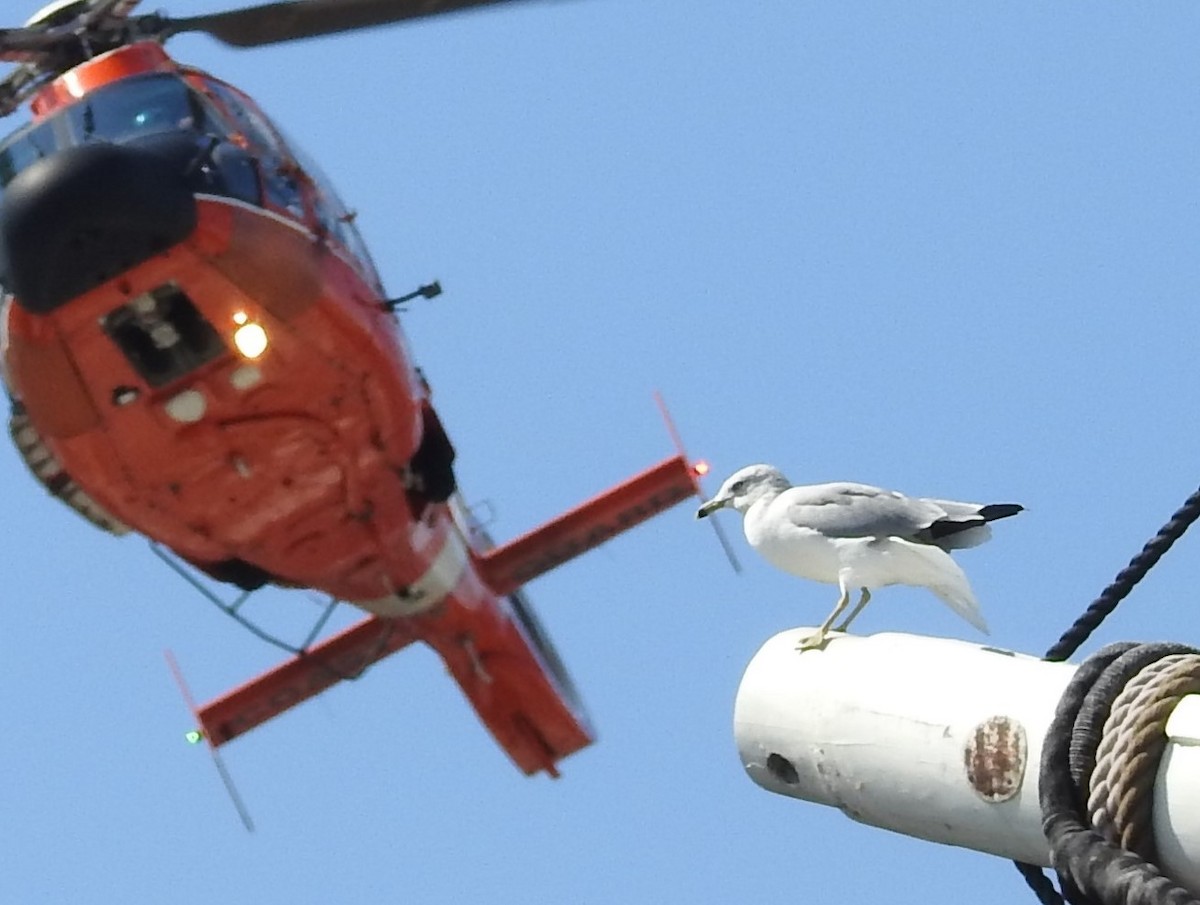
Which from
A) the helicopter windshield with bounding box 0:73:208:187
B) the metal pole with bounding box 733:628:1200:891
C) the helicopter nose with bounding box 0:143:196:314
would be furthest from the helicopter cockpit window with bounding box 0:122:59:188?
the metal pole with bounding box 733:628:1200:891

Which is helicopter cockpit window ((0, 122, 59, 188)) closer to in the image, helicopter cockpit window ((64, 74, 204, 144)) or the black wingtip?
helicopter cockpit window ((64, 74, 204, 144))

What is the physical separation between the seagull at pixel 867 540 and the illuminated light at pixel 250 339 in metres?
6.38

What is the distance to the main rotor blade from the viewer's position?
43.4 ft

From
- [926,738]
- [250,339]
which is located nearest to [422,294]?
[250,339]

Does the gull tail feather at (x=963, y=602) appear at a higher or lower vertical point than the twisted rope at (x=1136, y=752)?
lower

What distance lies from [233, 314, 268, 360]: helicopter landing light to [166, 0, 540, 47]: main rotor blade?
2.15 meters

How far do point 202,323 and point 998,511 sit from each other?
24.8ft

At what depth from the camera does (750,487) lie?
7.16 meters

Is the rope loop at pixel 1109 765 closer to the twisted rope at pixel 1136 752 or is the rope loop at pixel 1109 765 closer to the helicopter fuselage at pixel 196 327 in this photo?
the twisted rope at pixel 1136 752

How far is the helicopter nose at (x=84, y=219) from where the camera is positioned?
442 inches

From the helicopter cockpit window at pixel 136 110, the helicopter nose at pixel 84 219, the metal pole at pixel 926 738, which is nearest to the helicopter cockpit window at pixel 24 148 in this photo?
the helicopter cockpit window at pixel 136 110

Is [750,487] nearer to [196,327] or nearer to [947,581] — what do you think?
[947,581]

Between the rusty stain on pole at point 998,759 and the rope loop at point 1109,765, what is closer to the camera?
the rope loop at point 1109,765

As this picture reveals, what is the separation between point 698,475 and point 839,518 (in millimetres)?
9520
